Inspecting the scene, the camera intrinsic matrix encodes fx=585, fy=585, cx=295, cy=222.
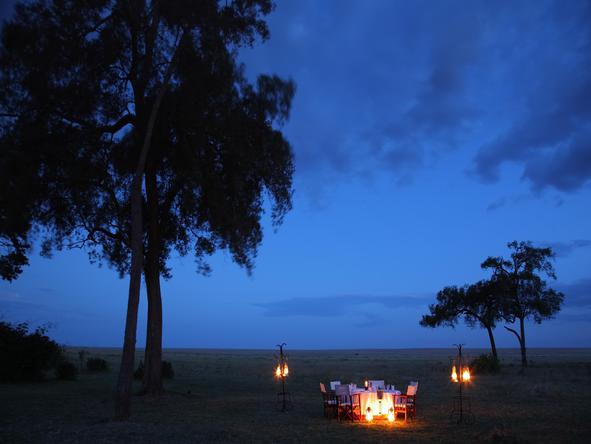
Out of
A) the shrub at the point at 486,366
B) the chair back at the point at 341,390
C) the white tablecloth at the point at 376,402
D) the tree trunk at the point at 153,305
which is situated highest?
the tree trunk at the point at 153,305

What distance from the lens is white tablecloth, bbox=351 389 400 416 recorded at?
614 inches

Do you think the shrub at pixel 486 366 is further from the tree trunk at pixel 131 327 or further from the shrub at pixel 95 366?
the tree trunk at pixel 131 327

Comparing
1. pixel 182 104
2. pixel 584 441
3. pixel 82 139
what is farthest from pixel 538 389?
pixel 82 139

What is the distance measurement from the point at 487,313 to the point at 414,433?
30.4m

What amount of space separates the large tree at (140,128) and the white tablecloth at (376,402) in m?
6.70

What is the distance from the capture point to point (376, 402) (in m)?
15.7

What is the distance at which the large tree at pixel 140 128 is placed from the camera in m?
17.5

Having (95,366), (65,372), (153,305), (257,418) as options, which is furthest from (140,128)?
(95,366)

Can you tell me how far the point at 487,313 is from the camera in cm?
4184

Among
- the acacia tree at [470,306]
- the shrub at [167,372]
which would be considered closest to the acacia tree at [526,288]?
the acacia tree at [470,306]

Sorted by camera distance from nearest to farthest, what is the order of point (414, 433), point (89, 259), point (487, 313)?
A: point (414, 433)
point (89, 259)
point (487, 313)

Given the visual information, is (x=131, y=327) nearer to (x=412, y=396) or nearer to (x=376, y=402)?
(x=376, y=402)

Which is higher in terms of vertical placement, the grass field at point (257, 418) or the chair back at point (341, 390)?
the chair back at point (341, 390)

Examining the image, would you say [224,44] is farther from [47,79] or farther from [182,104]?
[47,79]
